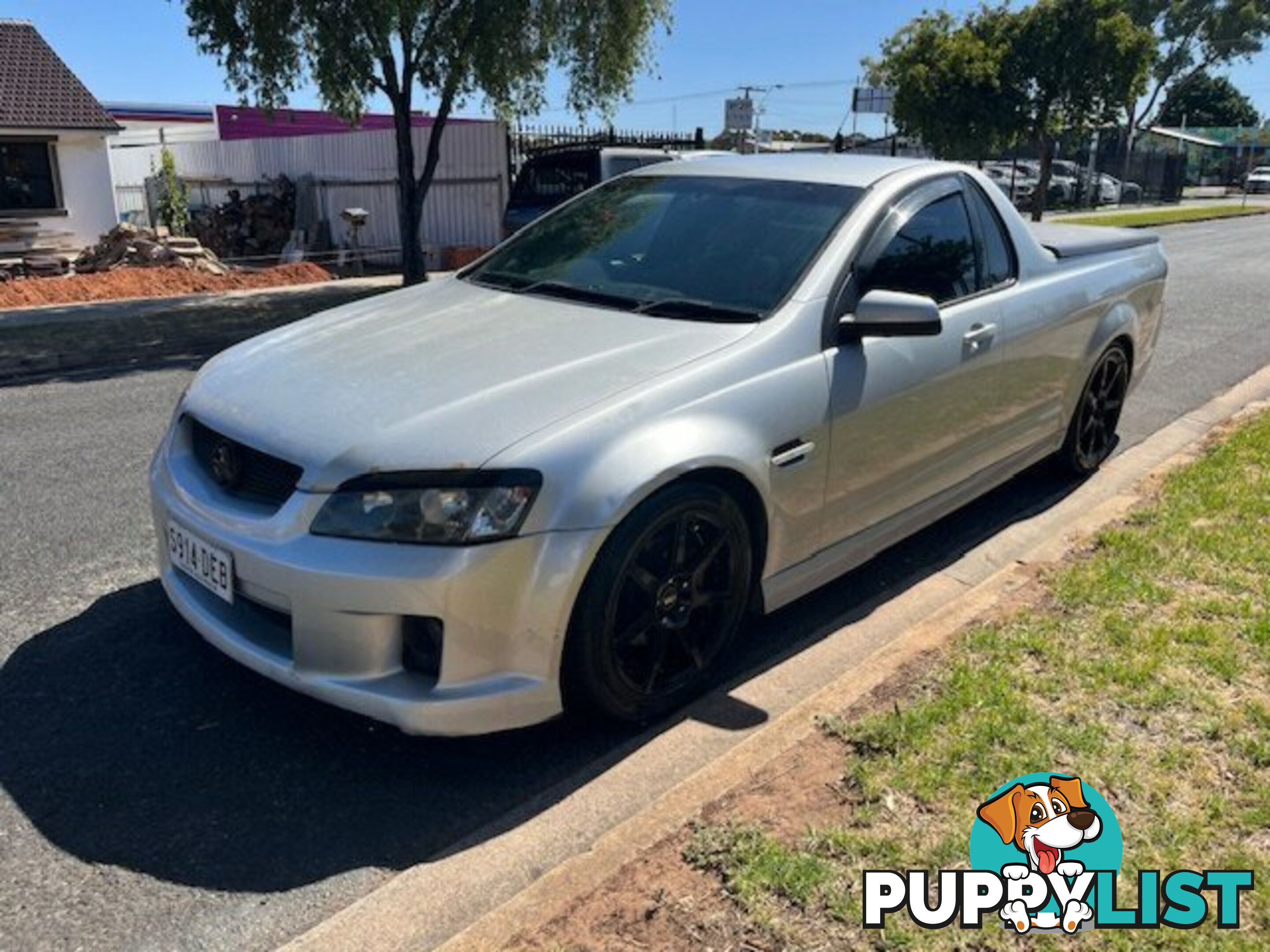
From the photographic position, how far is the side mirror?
3.34m

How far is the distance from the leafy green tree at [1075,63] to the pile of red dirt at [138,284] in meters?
15.5

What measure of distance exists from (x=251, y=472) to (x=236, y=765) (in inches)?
32.3

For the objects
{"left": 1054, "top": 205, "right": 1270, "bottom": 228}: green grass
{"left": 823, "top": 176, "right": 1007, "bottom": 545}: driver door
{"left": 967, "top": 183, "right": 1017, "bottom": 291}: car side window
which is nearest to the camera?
{"left": 823, "top": 176, "right": 1007, "bottom": 545}: driver door

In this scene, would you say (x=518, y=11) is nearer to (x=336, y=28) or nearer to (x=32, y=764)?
(x=336, y=28)

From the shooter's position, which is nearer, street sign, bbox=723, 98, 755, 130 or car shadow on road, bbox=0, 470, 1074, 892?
car shadow on road, bbox=0, 470, 1074, 892

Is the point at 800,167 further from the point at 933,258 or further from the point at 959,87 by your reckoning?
the point at 959,87

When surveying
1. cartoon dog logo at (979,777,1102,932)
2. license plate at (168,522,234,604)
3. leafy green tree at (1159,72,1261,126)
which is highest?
leafy green tree at (1159,72,1261,126)

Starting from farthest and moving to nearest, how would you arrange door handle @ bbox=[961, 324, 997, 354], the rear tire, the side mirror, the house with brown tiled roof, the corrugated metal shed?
the house with brown tiled roof < the corrugated metal shed < the rear tire < door handle @ bbox=[961, 324, 997, 354] < the side mirror

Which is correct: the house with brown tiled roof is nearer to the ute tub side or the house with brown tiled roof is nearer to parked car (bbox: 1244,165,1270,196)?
A: the ute tub side

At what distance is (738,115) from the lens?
900 inches

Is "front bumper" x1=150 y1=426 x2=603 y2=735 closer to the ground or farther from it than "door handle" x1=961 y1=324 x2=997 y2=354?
closer to the ground

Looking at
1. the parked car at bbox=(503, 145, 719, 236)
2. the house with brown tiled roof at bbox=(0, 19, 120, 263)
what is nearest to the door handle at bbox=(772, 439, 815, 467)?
the parked car at bbox=(503, 145, 719, 236)

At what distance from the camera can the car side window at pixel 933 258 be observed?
3729 mm

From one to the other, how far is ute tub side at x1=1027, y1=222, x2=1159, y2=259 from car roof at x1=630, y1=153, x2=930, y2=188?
82 centimetres
